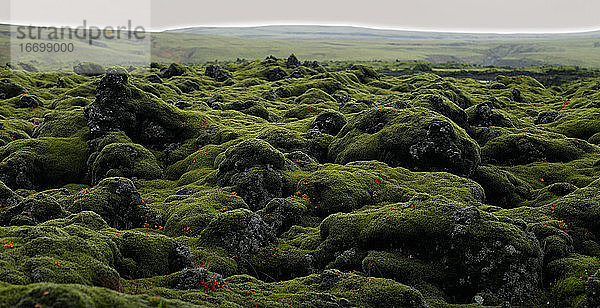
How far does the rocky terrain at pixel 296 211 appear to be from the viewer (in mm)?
14922

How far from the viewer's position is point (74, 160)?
36.2 metres

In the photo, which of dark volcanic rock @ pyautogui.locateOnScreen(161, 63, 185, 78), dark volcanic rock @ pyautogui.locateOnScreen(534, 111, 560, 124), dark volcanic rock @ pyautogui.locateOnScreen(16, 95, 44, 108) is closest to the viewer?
dark volcanic rock @ pyautogui.locateOnScreen(534, 111, 560, 124)

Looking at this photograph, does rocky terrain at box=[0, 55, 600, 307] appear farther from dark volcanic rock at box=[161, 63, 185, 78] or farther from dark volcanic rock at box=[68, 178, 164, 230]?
dark volcanic rock at box=[161, 63, 185, 78]

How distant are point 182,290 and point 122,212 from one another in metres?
11.2

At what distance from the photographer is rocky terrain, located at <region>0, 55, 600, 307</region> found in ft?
49.0

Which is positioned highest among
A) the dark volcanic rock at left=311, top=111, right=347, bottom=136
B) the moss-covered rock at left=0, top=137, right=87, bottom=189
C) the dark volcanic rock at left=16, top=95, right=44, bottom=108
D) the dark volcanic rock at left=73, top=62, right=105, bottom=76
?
the dark volcanic rock at left=73, top=62, right=105, bottom=76

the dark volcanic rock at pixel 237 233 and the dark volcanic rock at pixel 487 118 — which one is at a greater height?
the dark volcanic rock at pixel 487 118

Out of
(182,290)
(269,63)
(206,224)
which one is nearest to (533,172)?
(206,224)

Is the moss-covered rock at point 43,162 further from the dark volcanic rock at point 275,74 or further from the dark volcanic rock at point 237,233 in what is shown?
the dark volcanic rock at point 275,74

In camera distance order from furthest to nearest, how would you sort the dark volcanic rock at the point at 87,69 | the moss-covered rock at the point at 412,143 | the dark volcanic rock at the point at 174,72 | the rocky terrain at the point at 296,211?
1. the dark volcanic rock at the point at 87,69
2. the dark volcanic rock at the point at 174,72
3. the moss-covered rock at the point at 412,143
4. the rocky terrain at the point at 296,211

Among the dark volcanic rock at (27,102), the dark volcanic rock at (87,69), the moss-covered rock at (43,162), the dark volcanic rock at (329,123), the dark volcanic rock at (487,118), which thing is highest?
the dark volcanic rock at (87,69)

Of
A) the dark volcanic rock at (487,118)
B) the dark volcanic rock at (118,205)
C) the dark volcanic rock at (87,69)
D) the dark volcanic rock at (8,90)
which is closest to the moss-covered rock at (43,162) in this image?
the dark volcanic rock at (118,205)

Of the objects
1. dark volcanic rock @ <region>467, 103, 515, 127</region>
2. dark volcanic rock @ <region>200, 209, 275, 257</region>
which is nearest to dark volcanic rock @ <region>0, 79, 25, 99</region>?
dark volcanic rock @ <region>200, 209, 275, 257</region>

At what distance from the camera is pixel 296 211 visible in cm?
2459
